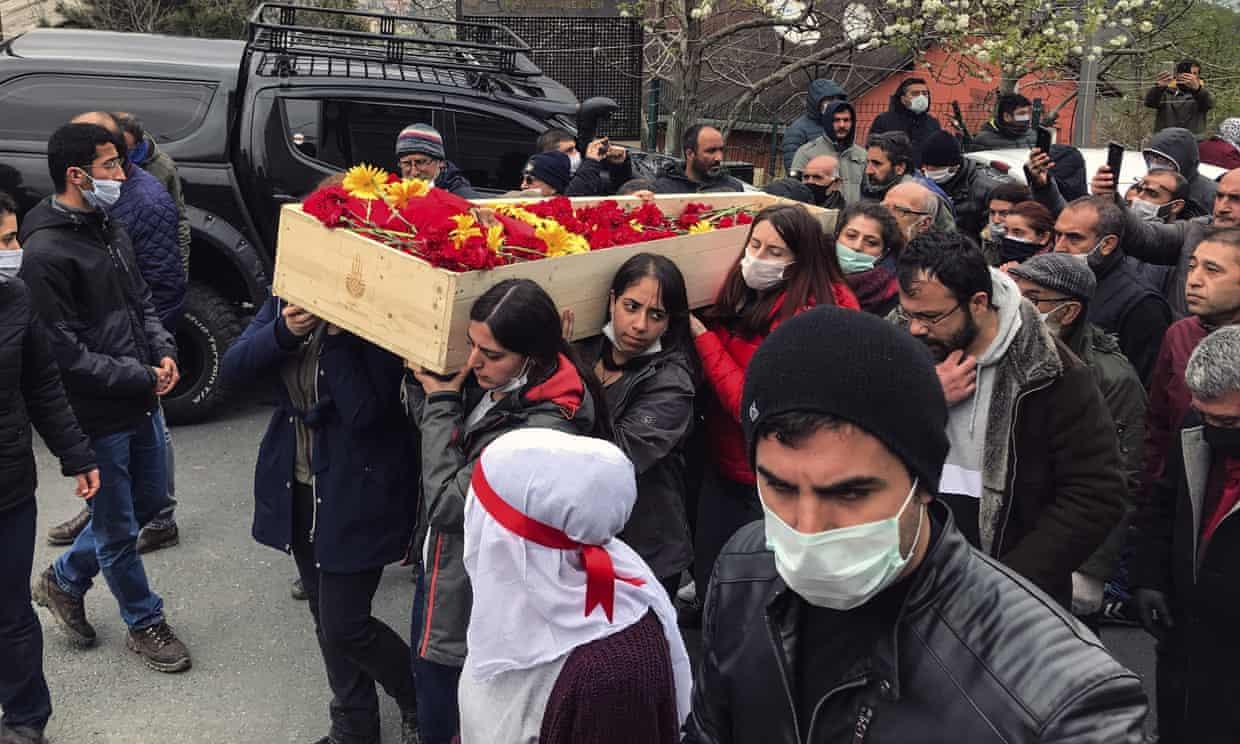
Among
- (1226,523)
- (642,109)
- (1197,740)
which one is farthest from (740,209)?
(642,109)

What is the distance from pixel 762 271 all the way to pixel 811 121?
5.67 metres

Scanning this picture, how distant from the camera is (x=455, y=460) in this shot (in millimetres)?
3000

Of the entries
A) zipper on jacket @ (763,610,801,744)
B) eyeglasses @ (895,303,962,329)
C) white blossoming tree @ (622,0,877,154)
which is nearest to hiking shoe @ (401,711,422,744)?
eyeglasses @ (895,303,962,329)

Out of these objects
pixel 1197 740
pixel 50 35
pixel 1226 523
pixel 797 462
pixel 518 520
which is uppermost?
pixel 50 35

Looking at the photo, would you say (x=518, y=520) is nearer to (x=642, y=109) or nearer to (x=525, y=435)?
(x=525, y=435)

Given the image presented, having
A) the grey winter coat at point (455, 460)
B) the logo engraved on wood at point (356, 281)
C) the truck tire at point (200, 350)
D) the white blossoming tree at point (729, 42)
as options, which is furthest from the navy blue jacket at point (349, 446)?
the white blossoming tree at point (729, 42)

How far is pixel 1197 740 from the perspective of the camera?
307cm

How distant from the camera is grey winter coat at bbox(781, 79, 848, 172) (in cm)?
901

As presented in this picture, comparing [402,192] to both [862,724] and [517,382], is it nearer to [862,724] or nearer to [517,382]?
[517,382]

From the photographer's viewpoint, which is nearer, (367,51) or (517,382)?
(517,382)

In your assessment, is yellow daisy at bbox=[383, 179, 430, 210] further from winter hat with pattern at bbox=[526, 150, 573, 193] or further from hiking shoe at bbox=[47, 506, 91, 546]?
winter hat with pattern at bbox=[526, 150, 573, 193]

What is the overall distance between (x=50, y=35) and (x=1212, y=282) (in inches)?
304

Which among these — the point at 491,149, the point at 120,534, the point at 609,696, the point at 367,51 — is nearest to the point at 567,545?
the point at 609,696

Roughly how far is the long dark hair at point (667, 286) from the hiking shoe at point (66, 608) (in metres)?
2.74
